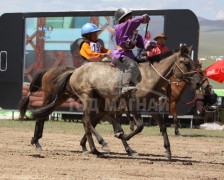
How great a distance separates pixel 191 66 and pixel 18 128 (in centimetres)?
769

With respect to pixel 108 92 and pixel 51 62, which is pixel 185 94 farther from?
pixel 108 92

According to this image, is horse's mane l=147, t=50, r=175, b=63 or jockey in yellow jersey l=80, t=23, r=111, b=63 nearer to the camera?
horse's mane l=147, t=50, r=175, b=63

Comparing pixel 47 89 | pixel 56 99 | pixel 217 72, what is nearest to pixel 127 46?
pixel 56 99

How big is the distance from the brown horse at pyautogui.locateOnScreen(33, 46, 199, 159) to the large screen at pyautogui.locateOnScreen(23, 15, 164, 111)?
27.1 feet

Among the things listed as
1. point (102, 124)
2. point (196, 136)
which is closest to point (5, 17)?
point (102, 124)

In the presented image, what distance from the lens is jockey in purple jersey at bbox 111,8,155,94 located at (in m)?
11.0

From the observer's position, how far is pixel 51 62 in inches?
812

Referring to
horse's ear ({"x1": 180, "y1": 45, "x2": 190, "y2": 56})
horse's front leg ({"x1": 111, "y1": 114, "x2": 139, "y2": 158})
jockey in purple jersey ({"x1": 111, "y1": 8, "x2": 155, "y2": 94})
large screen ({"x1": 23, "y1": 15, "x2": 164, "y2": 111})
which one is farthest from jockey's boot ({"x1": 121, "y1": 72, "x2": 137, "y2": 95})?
large screen ({"x1": 23, "y1": 15, "x2": 164, "y2": 111})

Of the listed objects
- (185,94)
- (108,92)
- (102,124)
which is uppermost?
(108,92)

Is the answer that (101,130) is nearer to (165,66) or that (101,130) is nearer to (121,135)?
(121,135)

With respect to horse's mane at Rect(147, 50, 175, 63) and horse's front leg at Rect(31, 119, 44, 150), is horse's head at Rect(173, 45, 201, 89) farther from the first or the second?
horse's front leg at Rect(31, 119, 44, 150)

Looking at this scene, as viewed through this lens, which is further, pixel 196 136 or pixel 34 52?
pixel 34 52

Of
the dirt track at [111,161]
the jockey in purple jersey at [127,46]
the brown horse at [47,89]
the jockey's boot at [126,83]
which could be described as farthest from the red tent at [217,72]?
the jockey's boot at [126,83]

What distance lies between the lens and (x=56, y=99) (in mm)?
12039
